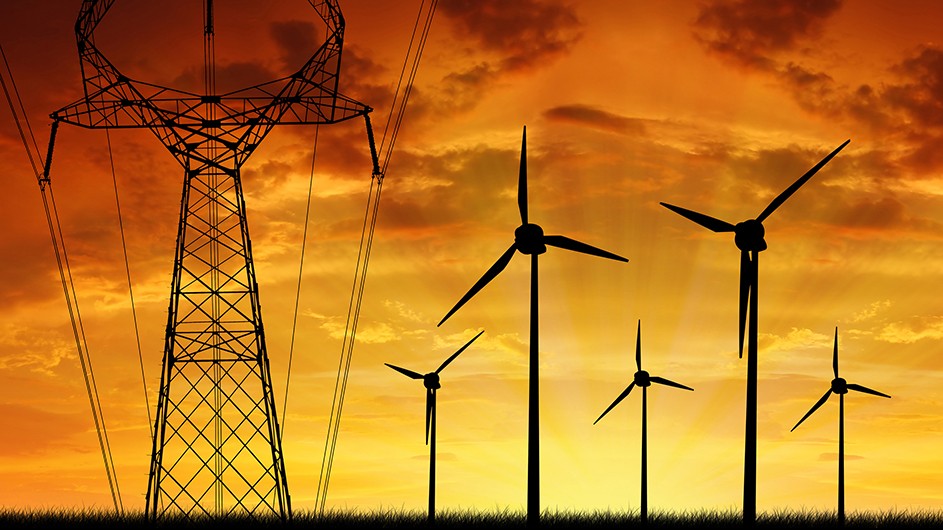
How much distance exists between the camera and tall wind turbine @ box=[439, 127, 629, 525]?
49.7m

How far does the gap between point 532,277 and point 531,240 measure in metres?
2.06

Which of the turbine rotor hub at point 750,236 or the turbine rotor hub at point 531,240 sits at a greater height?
the turbine rotor hub at point 750,236

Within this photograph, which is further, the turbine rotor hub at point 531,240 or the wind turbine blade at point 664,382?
the wind turbine blade at point 664,382

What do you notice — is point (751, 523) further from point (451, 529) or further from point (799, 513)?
point (799, 513)

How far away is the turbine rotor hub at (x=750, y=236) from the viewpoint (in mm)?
60312

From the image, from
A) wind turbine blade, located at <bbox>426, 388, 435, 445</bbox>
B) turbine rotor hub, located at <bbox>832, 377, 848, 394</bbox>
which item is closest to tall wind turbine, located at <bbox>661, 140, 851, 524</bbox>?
wind turbine blade, located at <bbox>426, 388, 435, 445</bbox>

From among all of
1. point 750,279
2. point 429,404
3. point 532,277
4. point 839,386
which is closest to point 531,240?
point 532,277

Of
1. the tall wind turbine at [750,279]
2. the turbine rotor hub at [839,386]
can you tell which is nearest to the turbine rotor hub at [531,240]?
the tall wind turbine at [750,279]

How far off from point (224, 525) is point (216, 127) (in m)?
A: 19.0

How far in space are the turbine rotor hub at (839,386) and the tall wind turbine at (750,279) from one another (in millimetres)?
40470

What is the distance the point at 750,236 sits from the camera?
60562 mm

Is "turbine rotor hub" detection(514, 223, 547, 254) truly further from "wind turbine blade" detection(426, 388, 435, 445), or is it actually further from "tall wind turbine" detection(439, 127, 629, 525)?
"wind turbine blade" detection(426, 388, 435, 445)

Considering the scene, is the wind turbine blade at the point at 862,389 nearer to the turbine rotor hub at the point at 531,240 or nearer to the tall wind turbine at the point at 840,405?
the tall wind turbine at the point at 840,405

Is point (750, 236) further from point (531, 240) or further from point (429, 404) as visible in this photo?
point (429, 404)
